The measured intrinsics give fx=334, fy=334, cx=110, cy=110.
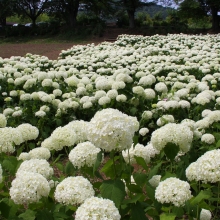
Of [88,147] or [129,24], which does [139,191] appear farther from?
[129,24]

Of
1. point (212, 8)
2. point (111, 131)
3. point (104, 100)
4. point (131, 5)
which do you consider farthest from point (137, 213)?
point (212, 8)

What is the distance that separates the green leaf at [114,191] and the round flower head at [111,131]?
7.5 inches

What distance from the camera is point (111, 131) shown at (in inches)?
71.8

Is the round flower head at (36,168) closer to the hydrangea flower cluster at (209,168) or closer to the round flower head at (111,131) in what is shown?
the round flower head at (111,131)

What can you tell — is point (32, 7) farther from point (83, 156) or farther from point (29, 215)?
point (29, 215)

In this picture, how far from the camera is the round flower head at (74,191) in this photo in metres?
1.82

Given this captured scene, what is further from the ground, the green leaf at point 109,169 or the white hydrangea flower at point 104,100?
the green leaf at point 109,169

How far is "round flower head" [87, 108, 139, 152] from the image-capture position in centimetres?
183

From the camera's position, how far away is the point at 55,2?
33812 millimetres

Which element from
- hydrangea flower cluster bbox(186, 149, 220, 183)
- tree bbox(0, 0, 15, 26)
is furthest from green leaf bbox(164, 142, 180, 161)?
tree bbox(0, 0, 15, 26)

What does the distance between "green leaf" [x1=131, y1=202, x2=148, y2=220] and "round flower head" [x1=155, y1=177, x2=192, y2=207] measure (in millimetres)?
123

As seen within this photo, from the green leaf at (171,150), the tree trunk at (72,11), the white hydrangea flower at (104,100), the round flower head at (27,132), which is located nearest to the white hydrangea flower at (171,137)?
the green leaf at (171,150)

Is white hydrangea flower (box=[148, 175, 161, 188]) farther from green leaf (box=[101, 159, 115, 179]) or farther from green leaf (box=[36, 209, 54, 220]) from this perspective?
green leaf (box=[36, 209, 54, 220])

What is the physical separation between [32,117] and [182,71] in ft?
13.5
